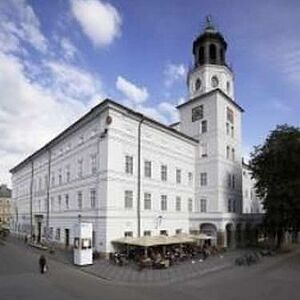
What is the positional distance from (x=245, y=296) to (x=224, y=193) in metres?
28.4

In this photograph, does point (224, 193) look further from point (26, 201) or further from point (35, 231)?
point (26, 201)

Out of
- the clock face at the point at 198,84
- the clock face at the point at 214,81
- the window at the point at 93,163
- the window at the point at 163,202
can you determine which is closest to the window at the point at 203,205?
the window at the point at 163,202

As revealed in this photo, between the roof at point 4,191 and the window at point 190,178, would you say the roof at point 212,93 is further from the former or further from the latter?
the roof at point 4,191

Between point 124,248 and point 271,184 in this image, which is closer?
point 124,248

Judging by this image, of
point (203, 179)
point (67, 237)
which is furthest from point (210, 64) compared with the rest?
point (67, 237)

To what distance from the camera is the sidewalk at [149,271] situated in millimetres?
25422

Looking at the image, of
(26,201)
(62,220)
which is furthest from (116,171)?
(26,201)

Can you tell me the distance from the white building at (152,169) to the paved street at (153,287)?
1001 cm

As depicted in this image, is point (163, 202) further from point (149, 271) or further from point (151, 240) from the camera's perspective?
point (149, 271)

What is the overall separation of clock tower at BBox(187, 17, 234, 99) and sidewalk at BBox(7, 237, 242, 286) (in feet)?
79.9

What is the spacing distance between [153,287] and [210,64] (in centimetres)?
3518

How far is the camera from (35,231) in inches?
2331

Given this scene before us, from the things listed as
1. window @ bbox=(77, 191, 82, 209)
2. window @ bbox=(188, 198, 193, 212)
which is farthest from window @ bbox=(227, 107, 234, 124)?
window @ bbox=(77, 191, 82, 209)

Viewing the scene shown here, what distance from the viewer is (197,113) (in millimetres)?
51125
